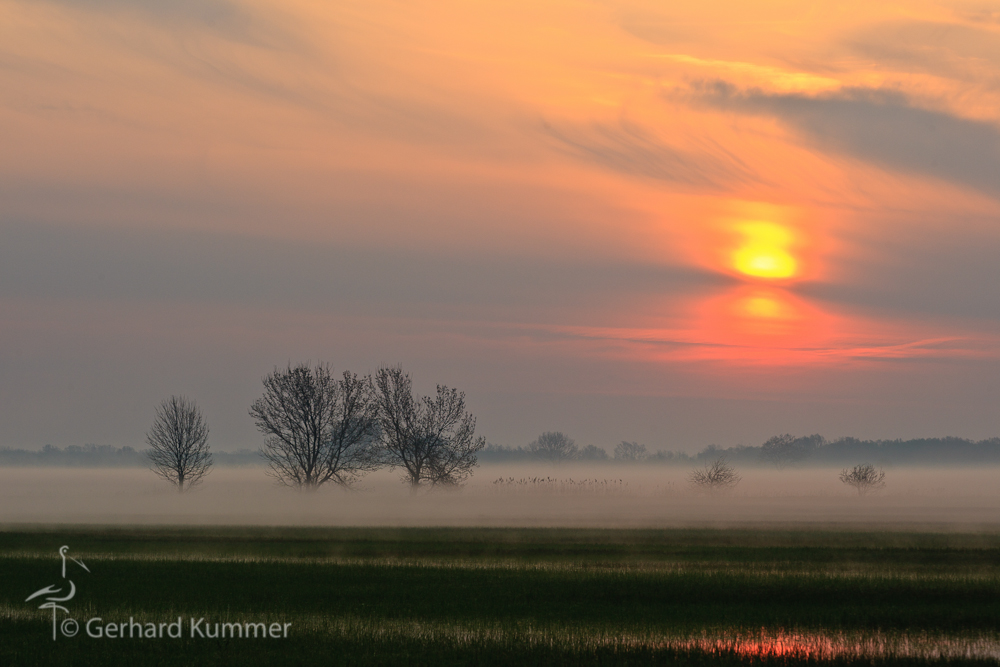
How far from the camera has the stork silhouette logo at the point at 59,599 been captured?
26062 mm

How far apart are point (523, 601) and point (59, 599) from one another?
16331 millimetres

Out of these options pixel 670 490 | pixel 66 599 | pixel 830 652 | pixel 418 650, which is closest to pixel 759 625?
pixel 830 652

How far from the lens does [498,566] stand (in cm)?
4122

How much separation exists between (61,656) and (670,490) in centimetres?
14148

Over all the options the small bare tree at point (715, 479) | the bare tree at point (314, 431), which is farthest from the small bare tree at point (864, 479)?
the bare tree at point (314, 431)

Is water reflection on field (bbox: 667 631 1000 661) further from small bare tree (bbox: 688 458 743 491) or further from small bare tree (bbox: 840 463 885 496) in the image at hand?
small bare tree (bbox: 840 463 885 496)

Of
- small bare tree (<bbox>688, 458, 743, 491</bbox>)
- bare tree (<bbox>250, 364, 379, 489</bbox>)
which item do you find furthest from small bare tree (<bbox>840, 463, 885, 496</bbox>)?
bare tree (<bbox>250, 364, 379, 489</bbox>)

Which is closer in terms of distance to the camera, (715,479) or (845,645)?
(845,645)

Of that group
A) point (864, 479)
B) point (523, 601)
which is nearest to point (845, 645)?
point (523, 601)

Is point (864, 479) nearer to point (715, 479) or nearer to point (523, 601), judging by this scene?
point (715, 479)

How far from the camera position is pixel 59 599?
31984 millimetres

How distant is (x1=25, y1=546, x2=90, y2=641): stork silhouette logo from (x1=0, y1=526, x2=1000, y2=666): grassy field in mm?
319

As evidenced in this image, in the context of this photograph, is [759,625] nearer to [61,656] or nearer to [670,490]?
[61,656]

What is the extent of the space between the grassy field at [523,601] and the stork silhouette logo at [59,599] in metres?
0.32
